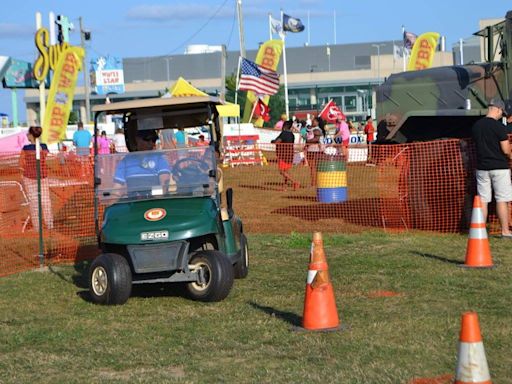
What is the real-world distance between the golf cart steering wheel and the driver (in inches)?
3.3

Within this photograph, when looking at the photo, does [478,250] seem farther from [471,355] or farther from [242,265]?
[471,355]

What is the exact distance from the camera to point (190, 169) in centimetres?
923

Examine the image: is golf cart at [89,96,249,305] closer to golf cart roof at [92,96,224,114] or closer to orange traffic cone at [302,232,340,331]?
golf cart roof at [92,96,224,114]

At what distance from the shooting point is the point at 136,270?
27.5 feet

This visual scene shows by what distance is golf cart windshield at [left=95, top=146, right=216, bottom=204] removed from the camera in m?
9.16

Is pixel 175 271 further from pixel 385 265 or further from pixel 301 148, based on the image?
pixel 301 148

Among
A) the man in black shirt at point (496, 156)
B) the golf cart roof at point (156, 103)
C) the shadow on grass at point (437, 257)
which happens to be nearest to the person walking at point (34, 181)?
the golf cart roof at point (156, 103)

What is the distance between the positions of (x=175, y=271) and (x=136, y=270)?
0.36 m

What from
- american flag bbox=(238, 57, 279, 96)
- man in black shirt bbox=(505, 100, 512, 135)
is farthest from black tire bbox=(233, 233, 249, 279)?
american flag bbox=(238, 57, 279, 96)

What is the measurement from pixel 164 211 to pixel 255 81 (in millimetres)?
26055

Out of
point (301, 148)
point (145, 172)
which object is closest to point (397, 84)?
point (301, 148)

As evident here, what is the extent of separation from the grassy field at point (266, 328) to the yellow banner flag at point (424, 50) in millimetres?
27037

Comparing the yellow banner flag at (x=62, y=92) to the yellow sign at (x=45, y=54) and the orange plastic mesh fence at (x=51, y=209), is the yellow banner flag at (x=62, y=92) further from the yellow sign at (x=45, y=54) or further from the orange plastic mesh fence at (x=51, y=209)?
the orange plastic mesh fence at (x=51, y=209)

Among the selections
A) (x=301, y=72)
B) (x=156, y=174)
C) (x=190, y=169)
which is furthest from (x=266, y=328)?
(x=301, y=72)
